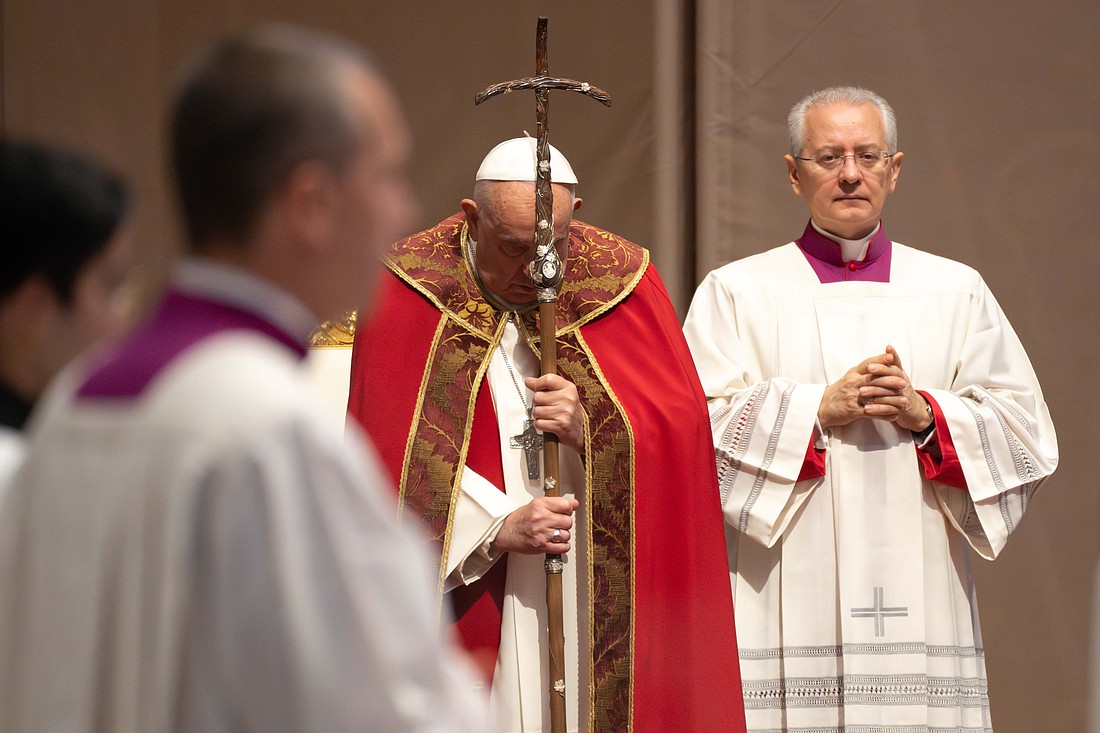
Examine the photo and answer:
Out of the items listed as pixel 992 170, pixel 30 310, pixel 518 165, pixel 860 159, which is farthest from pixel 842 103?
pixel 30 310

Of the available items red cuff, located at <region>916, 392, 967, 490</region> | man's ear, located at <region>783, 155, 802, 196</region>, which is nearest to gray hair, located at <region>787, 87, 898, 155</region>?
man's ear, located at <region>783, 155, 802, 196</region>

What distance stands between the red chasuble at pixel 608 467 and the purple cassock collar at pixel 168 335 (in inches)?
83.9

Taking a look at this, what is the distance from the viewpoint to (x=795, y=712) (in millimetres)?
4438

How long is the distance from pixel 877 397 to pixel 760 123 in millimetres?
2609

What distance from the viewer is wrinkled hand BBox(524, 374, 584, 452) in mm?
3754

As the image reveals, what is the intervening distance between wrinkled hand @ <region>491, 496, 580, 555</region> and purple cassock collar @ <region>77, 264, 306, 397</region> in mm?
2000

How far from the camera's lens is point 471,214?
398 cm

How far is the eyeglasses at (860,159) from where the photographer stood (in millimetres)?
4652

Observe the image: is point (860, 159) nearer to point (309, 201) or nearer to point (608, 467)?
point (608, 467)

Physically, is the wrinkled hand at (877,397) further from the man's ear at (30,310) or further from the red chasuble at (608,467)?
the man's ear at (30,310)

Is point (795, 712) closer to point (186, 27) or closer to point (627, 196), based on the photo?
point (627, 196)

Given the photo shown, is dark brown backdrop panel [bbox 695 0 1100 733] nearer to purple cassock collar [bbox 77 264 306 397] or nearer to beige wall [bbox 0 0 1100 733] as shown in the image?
beige wall [bbox 0 0 1100 733]

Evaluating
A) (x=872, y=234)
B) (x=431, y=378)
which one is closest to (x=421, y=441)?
(x=431, y=378)

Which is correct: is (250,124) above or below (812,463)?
above
